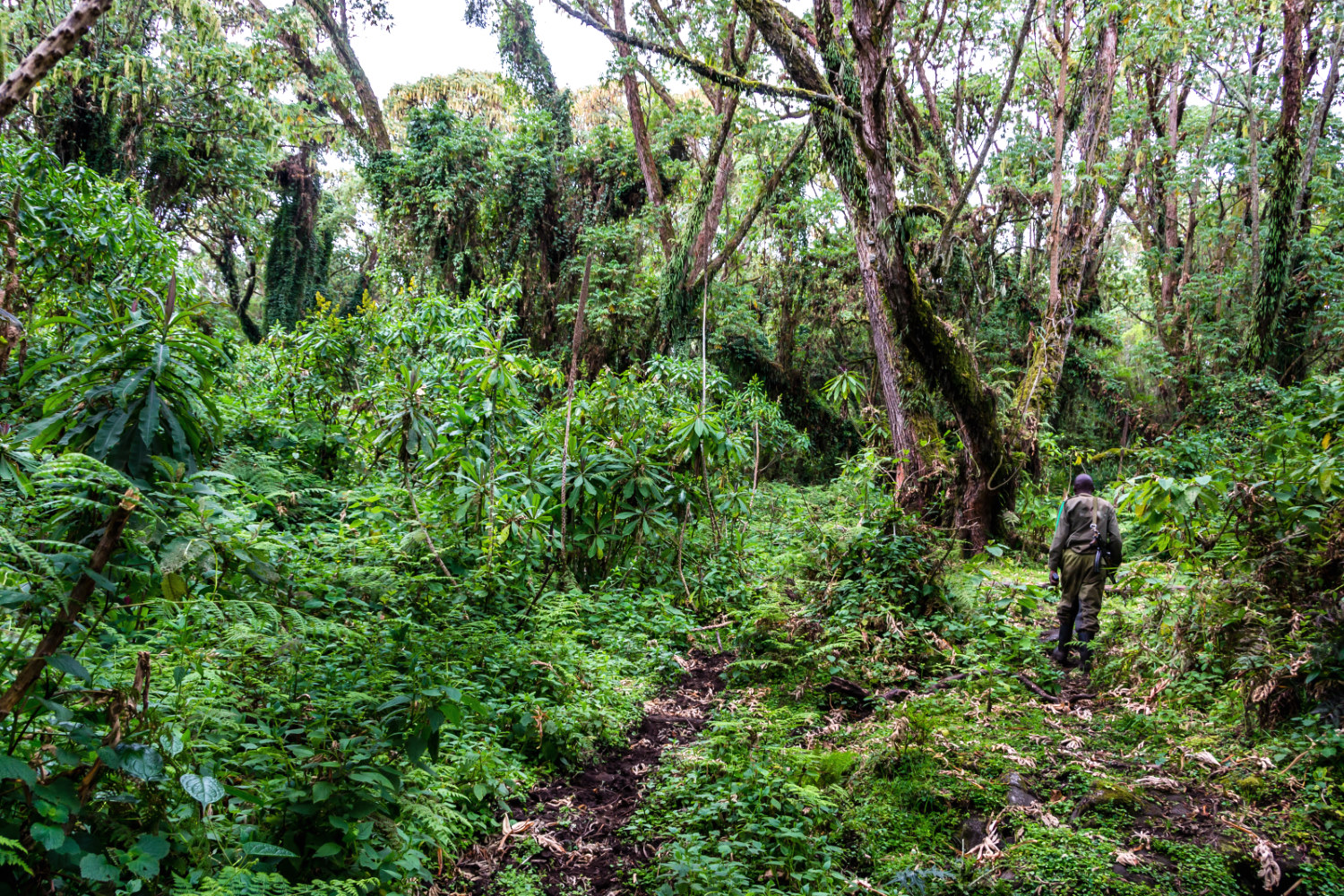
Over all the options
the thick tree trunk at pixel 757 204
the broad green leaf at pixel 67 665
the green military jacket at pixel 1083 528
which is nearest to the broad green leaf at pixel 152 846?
the broad green leaf at pixel 67 665

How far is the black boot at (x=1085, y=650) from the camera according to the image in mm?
5242

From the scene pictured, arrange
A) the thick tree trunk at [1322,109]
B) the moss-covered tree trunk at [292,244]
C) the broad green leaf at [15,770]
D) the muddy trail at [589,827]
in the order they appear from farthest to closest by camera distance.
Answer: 1. the moss-covered tree trunk at [292,244]
2. the thick tree trunk at [1322,109]
3. the muddy trail at [589,827]
4. the broad green leaf at [15,770]

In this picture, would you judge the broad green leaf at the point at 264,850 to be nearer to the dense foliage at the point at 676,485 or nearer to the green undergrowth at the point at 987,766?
the dense foliage at the point at 676,485

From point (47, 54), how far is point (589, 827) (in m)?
3.81

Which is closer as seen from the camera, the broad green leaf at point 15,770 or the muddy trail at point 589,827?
the broad green leaf at point 15,770

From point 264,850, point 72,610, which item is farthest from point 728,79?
point 264,850

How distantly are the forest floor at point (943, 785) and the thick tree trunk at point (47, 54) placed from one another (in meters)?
3.40

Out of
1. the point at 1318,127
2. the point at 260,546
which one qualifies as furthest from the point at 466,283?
the point at 1318,127

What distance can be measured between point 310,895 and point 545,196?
13.8m

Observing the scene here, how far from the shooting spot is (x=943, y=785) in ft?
11.1

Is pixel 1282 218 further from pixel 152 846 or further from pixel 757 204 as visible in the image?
pixel 152 846

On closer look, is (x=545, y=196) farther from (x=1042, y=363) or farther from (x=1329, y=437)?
(x=1329, y=437)

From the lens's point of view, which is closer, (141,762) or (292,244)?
(141,762)

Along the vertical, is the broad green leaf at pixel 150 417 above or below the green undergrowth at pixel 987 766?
above
